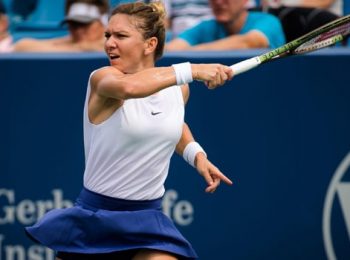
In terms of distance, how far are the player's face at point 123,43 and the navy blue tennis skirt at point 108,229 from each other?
1.82 ft

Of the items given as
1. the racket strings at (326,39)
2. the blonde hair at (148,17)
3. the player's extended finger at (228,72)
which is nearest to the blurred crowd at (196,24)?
the racket strings at (326,39)

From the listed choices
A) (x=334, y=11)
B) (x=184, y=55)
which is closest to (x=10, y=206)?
(x=184, y=55)

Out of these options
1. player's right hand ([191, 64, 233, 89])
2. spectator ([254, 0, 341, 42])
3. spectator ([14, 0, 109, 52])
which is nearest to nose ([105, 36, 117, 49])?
player's right hand ([191, 64, 233, 89])

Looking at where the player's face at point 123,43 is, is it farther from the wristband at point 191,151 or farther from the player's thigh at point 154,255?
the player's thigh at point 154,255

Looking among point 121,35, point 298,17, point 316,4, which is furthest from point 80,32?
point 121,35

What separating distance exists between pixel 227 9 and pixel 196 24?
1.15 ft

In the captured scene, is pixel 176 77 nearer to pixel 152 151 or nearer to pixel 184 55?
pixel 152 151

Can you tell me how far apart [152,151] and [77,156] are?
1.65 m

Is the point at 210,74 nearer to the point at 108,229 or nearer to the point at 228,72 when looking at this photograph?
the point at 228,72

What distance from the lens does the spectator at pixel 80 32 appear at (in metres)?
6.62

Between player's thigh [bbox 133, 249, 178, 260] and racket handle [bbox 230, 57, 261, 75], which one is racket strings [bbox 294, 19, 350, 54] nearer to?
racket handle [bbox 230, 57, 261, 75]

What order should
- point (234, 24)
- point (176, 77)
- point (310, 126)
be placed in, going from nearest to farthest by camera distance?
point (176, 77), point (310, 126), point (234, 24)

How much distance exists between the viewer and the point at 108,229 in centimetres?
402

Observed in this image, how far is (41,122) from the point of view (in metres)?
5.60
